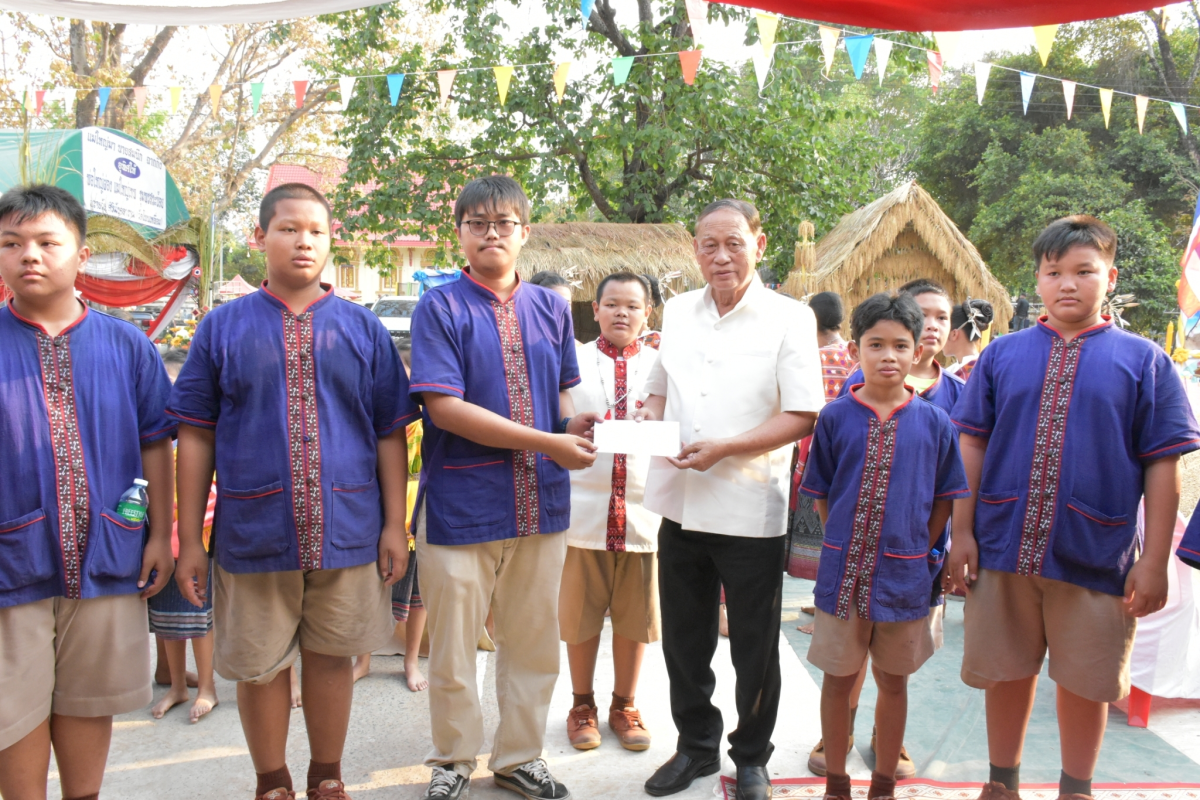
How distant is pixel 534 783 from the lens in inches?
111

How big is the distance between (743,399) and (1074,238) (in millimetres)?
1096

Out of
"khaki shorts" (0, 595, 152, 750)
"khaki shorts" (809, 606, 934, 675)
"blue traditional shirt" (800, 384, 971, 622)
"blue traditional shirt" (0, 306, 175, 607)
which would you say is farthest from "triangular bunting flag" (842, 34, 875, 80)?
"khaki shorts" (0, 595, 152, 750)

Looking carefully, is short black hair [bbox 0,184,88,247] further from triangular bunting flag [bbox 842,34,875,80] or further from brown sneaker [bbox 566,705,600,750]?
triangular bunting flag [bbox 842,34,875,80]

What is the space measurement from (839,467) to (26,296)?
8.00 feet

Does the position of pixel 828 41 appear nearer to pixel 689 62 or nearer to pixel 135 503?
pixel 689 62

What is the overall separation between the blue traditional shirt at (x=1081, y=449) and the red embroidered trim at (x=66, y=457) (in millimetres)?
2639

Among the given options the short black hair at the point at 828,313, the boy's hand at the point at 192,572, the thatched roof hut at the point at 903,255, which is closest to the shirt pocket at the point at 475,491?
the boy's hand at the point at 192,572

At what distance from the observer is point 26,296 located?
2.30 m

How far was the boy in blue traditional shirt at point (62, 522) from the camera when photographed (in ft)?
7.29

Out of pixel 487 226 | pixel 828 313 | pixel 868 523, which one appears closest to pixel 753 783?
pixel 868 523

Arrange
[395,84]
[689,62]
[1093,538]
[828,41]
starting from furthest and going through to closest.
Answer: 1. [395,84]
2. [689,62]
3. [828,41]
4. [1093,538]

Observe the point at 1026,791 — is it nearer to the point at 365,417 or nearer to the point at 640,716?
the point at 640,716

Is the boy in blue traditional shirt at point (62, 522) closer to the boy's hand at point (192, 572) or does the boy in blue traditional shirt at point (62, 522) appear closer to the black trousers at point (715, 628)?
the boy's hand at point (192, 572)

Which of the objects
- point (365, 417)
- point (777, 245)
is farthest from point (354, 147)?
point (365, 417)
